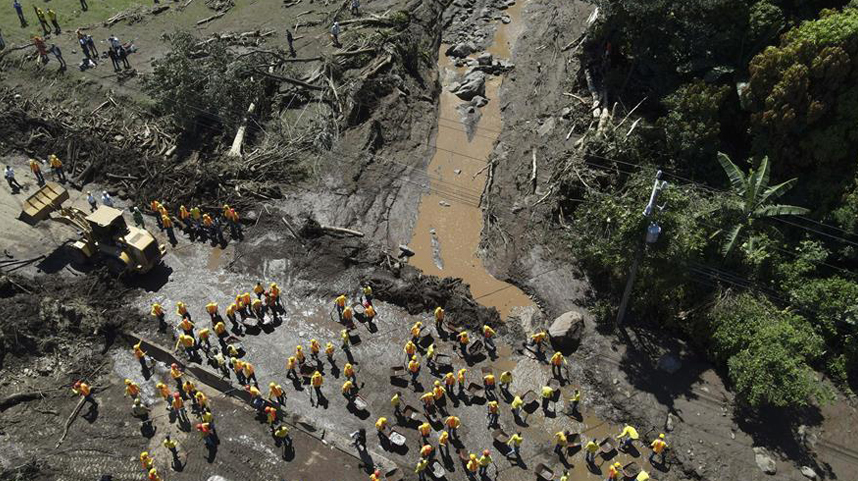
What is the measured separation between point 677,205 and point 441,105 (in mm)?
16230

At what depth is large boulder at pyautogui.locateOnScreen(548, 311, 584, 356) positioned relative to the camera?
22.9 metres

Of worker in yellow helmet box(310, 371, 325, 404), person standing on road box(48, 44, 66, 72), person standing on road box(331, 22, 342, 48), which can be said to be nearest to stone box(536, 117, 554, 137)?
person standing on road box(331, 22, 342, 48)

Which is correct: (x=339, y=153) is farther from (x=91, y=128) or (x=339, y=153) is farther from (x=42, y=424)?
(x=42, y=424)

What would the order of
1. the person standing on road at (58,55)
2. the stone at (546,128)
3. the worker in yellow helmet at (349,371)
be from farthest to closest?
the person standing on road at (58,55)
the stone at (546,128)
the worker in yellow helmet at (349,371)

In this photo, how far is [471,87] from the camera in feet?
112

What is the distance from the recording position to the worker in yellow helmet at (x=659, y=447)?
19.8 meters

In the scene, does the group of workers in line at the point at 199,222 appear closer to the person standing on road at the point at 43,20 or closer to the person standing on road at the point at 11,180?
the person standing on road at the point at 11,180

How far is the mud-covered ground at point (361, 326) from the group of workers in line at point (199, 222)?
530mm

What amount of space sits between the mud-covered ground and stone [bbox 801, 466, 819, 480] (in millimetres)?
320

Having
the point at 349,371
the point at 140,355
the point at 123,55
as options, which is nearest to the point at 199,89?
the point at 123,55

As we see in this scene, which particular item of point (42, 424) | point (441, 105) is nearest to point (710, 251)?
point (441, 105)

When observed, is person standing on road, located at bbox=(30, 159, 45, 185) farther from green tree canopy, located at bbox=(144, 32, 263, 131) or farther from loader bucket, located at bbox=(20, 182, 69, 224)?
green tree canopy, located at bbox=(144, 32, 263, 131)

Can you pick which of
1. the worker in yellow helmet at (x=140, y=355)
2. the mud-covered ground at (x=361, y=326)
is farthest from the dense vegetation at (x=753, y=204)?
the worker in yellow helmet at (x=140, y=355)

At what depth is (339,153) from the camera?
29.7 m
